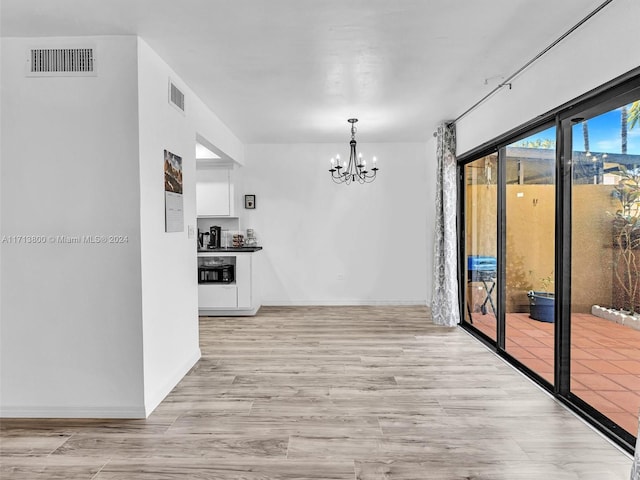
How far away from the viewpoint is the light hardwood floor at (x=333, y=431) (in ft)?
7.86

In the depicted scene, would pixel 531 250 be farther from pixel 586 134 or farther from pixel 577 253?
pixel 586 134

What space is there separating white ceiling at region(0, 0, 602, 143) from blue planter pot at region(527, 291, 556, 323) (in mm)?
1925

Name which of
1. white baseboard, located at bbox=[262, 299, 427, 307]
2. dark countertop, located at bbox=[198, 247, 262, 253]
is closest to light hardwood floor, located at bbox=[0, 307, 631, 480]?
dark countertop, located at bbox=[198, 247, 262, 253]

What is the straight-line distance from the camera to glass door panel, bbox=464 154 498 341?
4.73 metres

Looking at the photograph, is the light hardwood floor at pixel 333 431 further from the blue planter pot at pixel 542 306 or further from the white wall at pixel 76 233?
the blue planter pot at pixel 542 306

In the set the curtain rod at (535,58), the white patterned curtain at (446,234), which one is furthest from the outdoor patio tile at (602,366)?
the white patterned curtain at (446,234)

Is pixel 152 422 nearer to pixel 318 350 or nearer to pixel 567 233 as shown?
pixel 318 350

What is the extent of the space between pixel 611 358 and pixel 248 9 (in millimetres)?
3168

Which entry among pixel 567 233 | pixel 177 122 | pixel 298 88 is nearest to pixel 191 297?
pixel 177 122

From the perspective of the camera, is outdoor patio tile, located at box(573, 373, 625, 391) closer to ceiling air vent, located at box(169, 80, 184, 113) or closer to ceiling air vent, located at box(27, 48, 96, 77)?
ceiling air vent, located at box(169, 80, 184, 113)

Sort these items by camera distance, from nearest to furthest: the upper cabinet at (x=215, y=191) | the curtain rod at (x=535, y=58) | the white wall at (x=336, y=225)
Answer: the curtain rod at (x=535, y=58), the upper cabinet at (x=215, y=191), the white wall at (x=336, y=225)

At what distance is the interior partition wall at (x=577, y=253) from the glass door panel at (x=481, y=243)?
0.14m

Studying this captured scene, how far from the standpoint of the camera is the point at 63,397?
304cm

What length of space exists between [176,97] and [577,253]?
3.35 metres
